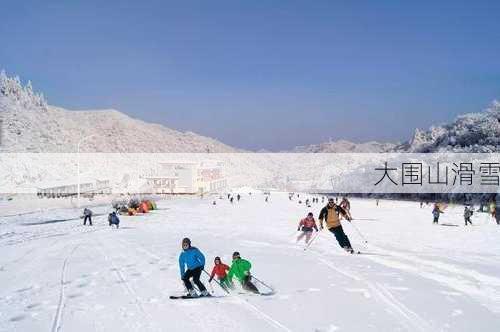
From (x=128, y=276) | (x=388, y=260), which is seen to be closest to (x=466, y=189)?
(x=388, y=260)

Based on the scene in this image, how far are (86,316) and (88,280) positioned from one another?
3.31m

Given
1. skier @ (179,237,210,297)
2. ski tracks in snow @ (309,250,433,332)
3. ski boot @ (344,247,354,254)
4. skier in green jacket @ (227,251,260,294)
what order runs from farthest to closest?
1. ski boot @ (344,247,354,254)
2. skier in green jacket @ (227,251,260,294)
3. skier @ (179,237,210,297)
4. ski tracks in snow @ (309,250,433,332)

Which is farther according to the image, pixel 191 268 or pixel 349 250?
pixel 349 250

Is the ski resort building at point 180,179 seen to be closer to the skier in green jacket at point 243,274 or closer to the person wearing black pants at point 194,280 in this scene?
the skier in green jacket at point 243,274

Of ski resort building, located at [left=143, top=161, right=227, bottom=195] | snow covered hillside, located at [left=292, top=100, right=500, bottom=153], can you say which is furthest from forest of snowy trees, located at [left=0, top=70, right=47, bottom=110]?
snow covered hillside, located at [left=292, top=100, right=500, bottom=153]

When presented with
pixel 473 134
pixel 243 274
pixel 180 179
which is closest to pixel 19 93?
pixel 180 179

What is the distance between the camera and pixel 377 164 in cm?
10375

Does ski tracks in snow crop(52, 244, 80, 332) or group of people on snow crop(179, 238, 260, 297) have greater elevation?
group of people on snow crop(179, 238, 260, 297)

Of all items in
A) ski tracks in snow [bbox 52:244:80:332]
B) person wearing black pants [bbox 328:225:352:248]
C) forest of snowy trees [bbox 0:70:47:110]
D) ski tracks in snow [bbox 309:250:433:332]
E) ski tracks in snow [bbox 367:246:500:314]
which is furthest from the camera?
forest of snowy trees [bbox 0:70:47:110]

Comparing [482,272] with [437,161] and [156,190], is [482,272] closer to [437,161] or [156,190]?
[437,161]

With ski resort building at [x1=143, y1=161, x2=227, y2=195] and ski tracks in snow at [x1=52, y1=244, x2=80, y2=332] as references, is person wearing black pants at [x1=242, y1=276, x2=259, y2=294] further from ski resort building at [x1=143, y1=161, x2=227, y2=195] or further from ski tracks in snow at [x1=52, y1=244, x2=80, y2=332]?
ski resort building at [x1=143, y1=161, x2=227, y2=195]

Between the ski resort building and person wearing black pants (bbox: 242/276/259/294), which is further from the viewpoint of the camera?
the ski resort building

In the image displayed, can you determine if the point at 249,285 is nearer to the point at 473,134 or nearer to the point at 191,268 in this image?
the point at 191,268

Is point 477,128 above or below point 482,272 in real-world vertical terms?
above
